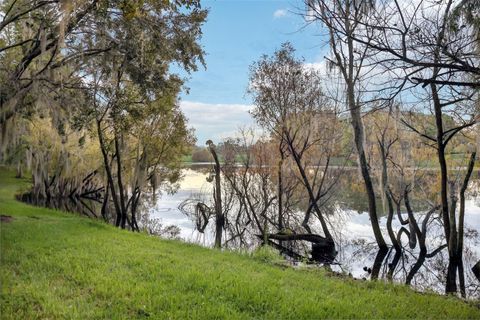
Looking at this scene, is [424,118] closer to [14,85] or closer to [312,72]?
[312,72]

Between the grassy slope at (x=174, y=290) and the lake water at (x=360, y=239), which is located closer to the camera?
the grassy slope at (x=174, y=290)

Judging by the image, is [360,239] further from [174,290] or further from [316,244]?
[174,290]

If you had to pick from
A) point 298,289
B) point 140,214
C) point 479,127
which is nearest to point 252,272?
point 298,289

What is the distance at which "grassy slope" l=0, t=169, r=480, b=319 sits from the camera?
3436 mm

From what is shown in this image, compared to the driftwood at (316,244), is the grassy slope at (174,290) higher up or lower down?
higher up

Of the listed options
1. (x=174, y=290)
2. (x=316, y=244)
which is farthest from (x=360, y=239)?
(x=174, y=290)

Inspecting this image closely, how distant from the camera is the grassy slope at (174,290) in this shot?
3.44m

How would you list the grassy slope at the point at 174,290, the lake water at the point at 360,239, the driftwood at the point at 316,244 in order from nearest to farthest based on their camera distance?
1. the grassy slope at the point at 174,290
2. the lake water at the point at 360,239
3. the driftwood at the point at 316,244

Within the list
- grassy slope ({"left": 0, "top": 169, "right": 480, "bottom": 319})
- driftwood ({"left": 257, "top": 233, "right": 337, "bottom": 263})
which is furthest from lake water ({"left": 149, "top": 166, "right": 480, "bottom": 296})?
grassy slope ({"left": 0, "top": 169, "right": 480, "bottom": 319})

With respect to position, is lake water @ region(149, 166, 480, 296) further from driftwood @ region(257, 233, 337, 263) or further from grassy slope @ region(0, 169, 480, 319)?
grassy slope @ region(0, 169, 480, 319)

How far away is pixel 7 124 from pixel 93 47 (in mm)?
2833

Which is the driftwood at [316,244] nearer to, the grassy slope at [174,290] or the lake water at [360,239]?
the lake water at [360,239]

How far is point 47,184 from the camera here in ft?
59.0

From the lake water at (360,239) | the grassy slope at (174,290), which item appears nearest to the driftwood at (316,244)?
the lake water at (360,239)
